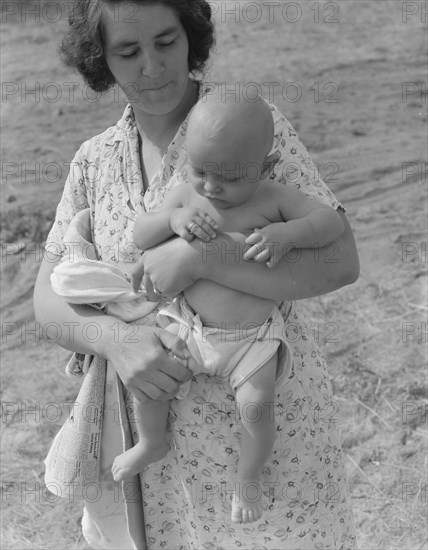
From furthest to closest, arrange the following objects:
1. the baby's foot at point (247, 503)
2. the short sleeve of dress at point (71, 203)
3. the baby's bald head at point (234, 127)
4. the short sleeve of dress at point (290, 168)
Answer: the short sleeve of dress at point (71, 203)
the baby's foot at point (247, 503)
the short sleeve of dress at point (290, 168)
the baby's bald head at point (234, 127)

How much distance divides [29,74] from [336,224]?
6378 millimetres

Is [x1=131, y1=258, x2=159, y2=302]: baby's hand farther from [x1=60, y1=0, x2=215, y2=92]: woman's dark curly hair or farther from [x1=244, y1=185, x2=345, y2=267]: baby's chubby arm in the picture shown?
[x1=60, y1=0, x2=215, y2=92]: woman's dark curly hair

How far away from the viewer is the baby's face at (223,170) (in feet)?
5.68

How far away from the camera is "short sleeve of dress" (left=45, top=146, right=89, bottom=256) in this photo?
215 cm

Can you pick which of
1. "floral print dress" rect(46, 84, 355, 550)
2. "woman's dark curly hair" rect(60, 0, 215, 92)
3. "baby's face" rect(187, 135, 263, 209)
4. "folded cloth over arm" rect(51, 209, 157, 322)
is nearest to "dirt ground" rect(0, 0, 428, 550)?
"floral print dress" rect(46, 84, 355, 550)

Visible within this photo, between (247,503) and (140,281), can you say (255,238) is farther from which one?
(247,503)

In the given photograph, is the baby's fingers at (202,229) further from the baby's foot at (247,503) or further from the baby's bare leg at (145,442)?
the baby's foot at (247,503)

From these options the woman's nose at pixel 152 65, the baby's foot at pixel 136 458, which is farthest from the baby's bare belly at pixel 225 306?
the woman's nose at pixel 152 65

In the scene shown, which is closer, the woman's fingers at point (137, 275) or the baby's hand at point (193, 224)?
the baby's hand at point (193, 224)

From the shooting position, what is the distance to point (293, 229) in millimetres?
1761

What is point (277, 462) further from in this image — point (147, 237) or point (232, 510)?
point (147, 237)

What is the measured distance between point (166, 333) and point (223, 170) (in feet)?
1.33

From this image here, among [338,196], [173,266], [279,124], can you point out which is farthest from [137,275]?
[338,196]

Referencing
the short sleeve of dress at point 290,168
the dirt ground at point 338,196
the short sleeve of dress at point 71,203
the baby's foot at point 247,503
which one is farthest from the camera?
Answer: the dirt ground at point 338,196
